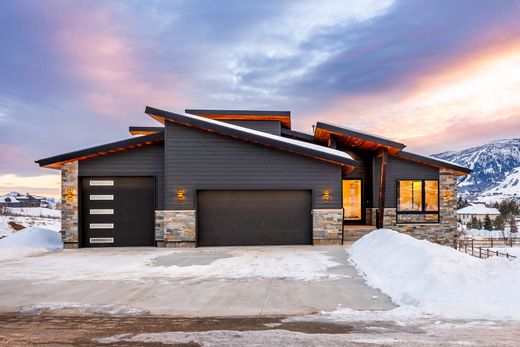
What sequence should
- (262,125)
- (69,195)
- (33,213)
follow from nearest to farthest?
(69,195)
(262,125)
(33,213)

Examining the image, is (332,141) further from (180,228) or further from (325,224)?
(180,228)

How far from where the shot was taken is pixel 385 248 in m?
9.48

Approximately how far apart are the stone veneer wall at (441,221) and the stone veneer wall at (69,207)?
1424cm

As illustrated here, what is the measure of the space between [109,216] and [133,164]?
2.35 meters

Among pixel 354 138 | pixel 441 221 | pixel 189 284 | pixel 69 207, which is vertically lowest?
pixel 189 284

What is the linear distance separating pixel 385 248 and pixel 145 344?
24.1 ft

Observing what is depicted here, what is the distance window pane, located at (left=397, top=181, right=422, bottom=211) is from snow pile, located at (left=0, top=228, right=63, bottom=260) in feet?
52.7

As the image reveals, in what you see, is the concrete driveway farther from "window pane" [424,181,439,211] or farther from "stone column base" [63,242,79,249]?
"window pane" [424,181,439,211]

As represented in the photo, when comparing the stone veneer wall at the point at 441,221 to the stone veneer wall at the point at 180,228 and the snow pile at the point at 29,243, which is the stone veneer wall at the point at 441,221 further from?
the snow pile at the point at 29,243

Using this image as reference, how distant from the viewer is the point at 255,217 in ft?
44.7

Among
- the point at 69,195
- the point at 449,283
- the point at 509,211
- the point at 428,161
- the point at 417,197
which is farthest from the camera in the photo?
the point at 509,211

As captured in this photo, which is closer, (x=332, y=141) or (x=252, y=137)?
(x=252, y=137)

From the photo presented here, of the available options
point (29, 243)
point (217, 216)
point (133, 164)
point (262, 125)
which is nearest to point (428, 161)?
point (262, 125)

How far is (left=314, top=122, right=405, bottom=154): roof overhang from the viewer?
14.8 m
